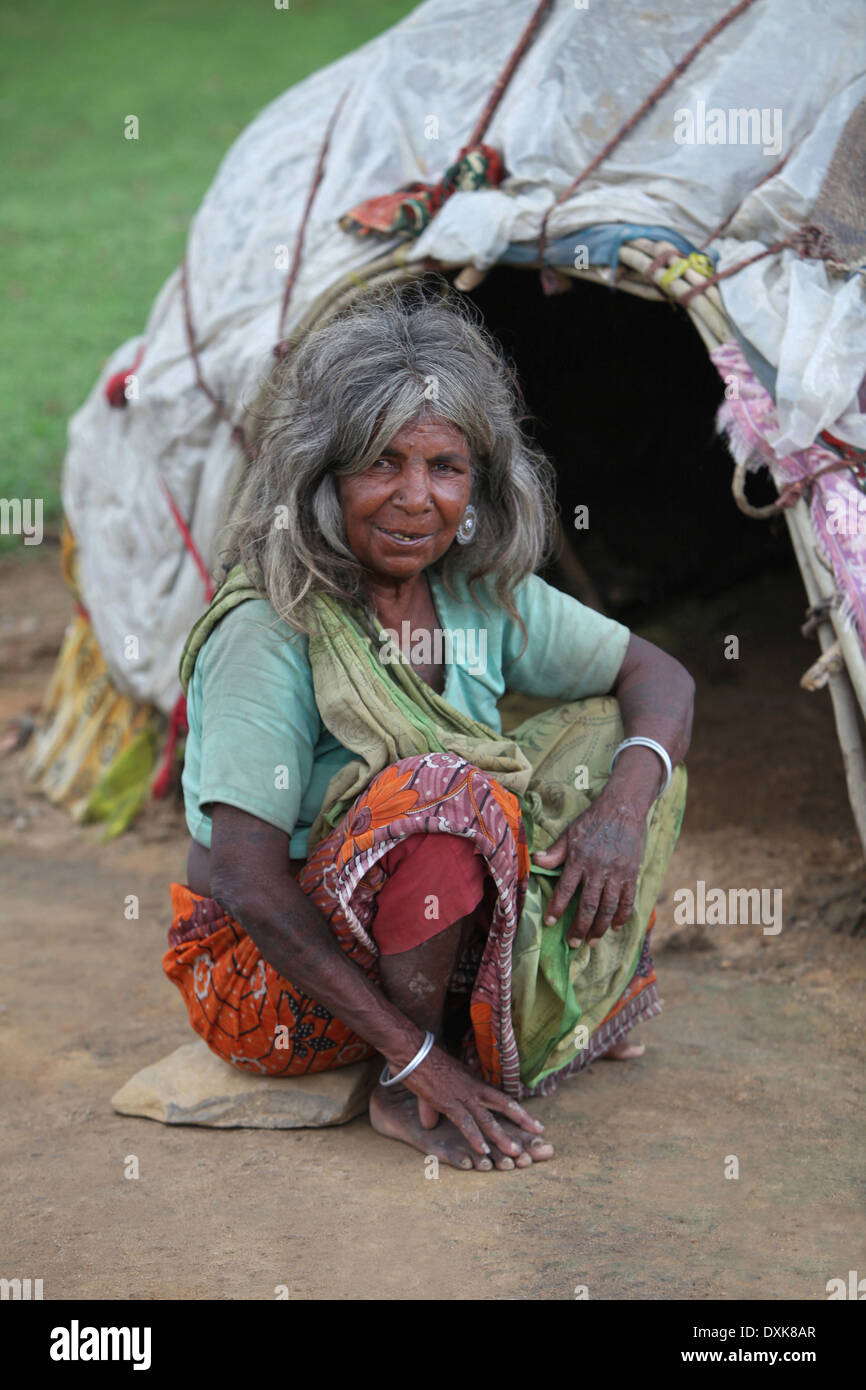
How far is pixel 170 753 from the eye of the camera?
405 cm

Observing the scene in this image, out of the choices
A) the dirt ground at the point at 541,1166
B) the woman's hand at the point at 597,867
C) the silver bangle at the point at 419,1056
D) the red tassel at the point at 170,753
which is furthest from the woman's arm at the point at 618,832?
the red tassel at the point at 170,753

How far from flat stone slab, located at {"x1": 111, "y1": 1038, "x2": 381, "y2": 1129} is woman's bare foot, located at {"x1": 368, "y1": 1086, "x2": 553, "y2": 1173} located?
2.5 inches

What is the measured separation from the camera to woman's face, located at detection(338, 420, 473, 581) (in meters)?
2.16

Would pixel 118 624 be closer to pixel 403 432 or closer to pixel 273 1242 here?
pixel 403 432

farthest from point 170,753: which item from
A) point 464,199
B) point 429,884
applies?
point 429,884

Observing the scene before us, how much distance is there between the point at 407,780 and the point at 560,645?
1.76 ft

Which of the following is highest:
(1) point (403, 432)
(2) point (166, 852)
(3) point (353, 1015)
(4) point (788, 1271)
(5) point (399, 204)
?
(5) point (399, 204)

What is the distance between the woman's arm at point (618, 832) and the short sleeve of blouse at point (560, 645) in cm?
10

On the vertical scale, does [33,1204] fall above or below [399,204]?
below

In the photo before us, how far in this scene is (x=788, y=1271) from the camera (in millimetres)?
1909

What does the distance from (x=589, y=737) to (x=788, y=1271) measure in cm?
92

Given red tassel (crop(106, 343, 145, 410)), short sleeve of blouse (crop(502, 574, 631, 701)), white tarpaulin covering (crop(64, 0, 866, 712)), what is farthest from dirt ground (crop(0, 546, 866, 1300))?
red tassel (crop(106, 343, 145, 410))

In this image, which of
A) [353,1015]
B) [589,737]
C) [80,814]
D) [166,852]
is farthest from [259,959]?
[80,814]

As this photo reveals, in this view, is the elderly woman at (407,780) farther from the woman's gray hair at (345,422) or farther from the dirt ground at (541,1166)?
the dirt ground at (541,1166)
